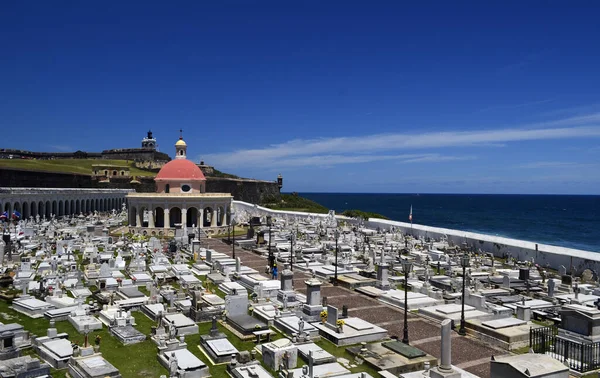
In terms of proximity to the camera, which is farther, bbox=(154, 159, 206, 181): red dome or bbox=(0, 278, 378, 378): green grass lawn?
bbox=(154, 159, 206, 181): red dome

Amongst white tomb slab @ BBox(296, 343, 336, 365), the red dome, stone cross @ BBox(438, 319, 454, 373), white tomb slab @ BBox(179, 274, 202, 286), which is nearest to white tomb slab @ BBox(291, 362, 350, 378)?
white tomb slab @ BBox(296, 343, 336, 365)

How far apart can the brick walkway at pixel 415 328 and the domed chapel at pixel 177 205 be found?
20.5 m

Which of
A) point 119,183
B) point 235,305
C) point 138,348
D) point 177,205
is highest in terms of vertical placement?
point 119,183

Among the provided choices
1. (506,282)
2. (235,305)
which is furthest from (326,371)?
(506,282)

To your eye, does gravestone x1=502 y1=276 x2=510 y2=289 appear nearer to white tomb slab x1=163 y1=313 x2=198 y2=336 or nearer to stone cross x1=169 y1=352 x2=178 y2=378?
white tomb slab x1=163 y1=313 x2=198 y2=336

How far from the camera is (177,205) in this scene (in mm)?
39688

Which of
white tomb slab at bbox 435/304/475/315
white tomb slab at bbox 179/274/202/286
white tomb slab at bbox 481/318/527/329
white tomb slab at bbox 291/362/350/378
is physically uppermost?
white tomb slab at bbox 481/318/527/329

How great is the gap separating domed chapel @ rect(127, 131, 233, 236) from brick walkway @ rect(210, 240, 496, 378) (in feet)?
67.3

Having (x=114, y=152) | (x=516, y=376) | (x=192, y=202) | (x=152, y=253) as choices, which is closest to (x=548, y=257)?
(x=516, y=376)

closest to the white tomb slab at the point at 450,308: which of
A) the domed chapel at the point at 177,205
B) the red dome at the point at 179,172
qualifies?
the domed chapel at the point at 177,205

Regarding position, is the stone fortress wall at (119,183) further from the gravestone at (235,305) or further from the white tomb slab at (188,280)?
the gravestone at (235,305)

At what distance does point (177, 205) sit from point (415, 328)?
95.3 ft

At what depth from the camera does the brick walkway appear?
38.3 feet

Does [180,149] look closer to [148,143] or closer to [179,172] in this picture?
[179,172]
